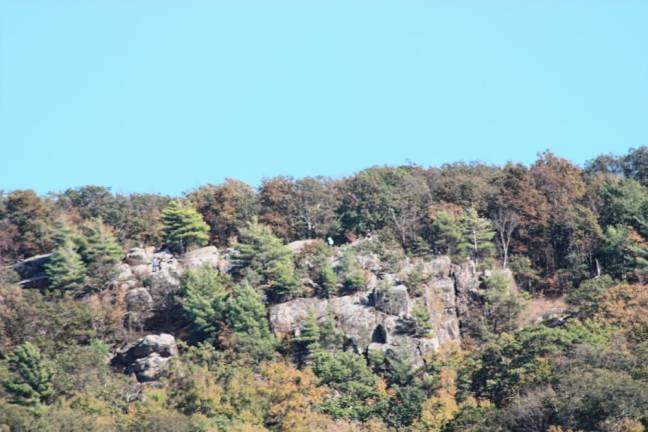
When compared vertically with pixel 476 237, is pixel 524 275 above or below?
below

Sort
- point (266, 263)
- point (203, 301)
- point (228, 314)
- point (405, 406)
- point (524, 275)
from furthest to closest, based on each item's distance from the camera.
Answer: point (524, 275)
point (266, 263)
point (203, 301)
point (228, 314)
point (405, 406)

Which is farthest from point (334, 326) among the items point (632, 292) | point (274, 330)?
point (632, 292)

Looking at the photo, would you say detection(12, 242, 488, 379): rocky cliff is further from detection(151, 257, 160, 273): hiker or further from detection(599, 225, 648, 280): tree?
detection(599, 225, 648, 280): tree

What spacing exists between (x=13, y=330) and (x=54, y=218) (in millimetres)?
11644

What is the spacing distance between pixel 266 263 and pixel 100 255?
7352 mm

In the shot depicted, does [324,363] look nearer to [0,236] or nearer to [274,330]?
[274,330]

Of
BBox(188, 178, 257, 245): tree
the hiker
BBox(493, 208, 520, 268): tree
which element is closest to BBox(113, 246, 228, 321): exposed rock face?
the hiker

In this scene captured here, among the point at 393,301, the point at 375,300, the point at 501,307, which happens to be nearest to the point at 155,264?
the point at 375,300

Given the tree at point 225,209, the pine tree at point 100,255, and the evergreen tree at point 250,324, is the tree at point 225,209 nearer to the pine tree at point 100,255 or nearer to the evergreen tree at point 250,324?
the pine tree at point 100,255

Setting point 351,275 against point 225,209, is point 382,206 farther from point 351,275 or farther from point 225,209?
point 351,275

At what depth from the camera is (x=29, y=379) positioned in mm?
58781

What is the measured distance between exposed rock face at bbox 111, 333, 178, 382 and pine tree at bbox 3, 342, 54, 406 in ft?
14.1

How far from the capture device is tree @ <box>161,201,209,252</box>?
2773 inches

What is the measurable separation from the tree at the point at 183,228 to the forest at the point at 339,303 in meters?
0.09
